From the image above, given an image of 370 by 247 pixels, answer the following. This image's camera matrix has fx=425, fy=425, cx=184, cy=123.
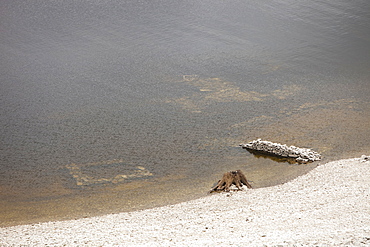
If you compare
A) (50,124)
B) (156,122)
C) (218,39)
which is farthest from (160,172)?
(218,39)

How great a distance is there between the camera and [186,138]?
12.1 metres

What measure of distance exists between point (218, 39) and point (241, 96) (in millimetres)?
5349

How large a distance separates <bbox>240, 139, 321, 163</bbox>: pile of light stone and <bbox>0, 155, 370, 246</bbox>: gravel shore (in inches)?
67.1

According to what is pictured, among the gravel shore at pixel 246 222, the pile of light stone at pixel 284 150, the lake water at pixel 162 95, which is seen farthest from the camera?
the pile of light stone at pixel 284 150

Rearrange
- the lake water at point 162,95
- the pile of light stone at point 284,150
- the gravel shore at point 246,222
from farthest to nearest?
the pile of light stone at point 284,150
the lake water at point 162,95
the gravel shore at point 246,222

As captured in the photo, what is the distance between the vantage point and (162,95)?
48.4 feet

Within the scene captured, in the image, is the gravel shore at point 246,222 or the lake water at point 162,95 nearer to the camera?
the gravel shore at point 246,222

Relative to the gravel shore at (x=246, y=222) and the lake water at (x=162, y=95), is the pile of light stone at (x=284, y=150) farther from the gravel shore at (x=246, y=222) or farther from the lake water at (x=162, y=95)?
the gravel shore at (x=246, y=222)

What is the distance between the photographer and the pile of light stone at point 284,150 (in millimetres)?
11041

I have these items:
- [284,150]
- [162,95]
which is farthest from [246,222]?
[162,95]

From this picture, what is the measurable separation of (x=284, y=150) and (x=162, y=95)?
5148 mm

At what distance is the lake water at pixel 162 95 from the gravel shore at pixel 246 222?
1158 millimetres

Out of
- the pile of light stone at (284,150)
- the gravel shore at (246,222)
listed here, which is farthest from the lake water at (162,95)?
the gravel shore at (246,222)

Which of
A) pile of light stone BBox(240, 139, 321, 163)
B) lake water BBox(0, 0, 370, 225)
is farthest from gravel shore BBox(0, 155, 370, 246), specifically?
pile of light stone BBox(240, 139, 321, 163)
